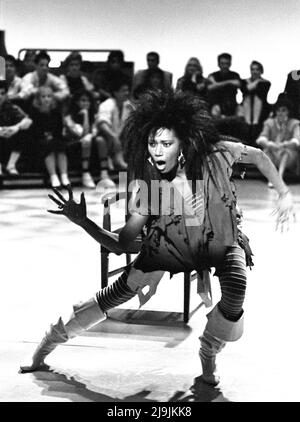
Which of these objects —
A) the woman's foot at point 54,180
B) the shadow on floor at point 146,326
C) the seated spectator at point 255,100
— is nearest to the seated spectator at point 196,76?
the seated spectator at point 255,100

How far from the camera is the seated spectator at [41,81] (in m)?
8.62

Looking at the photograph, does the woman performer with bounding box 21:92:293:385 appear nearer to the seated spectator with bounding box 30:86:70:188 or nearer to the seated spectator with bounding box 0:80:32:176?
the seated spectator with bounding box 30:86:70:188

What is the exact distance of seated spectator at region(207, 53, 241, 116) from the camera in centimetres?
919

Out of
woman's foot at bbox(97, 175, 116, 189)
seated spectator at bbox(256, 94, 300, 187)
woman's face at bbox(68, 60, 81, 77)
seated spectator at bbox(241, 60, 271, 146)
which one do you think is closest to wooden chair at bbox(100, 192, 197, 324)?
woman's foot at bbox(97, 175, 116, 189)

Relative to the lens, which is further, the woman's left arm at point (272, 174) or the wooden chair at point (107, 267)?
the wooden chair at point (107, 267)

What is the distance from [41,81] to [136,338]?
18.4 feet

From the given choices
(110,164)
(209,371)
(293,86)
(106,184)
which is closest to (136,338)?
(209,371)

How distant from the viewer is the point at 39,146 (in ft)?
28.6

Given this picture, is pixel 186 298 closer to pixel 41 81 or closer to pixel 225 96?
pixel 41 81

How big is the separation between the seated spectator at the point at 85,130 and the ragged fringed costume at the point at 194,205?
5960mm

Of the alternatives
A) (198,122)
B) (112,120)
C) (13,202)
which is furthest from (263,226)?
(198,122)

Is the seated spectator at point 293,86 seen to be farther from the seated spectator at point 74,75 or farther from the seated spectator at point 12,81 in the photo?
the seated spectator at point 12,81

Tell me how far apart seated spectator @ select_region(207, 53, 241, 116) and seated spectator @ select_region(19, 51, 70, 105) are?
1.71m
